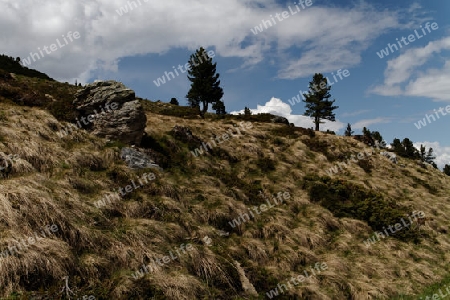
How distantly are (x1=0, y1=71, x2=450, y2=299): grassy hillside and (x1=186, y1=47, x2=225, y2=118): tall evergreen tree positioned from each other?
81.5ft

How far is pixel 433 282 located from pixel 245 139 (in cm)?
1482

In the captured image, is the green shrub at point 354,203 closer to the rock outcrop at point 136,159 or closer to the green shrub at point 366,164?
the green shrub at point 366,164

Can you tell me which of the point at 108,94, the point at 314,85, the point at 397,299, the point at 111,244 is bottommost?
the point at 397,299

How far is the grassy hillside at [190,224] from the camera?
820 cm

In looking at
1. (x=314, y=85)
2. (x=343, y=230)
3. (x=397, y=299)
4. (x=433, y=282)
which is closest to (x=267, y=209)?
(x=343, y=230)

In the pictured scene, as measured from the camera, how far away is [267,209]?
16109 millimetres

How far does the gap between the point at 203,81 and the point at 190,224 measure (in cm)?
3787

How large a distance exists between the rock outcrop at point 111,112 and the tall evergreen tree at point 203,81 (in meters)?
29.2

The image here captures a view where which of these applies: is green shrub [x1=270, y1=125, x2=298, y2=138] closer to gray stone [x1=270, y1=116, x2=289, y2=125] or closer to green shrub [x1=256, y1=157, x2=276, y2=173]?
gray stone [x1=270, y1=116, x2=289, y2=125]

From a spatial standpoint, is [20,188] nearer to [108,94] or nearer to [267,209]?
[108,94]

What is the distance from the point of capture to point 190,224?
39.7 feet

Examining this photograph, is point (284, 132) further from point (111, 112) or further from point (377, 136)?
point (377, 136)

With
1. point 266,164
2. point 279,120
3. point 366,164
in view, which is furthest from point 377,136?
point 266,164

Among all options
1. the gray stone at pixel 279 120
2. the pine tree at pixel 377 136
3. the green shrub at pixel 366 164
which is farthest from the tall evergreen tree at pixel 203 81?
the pine tree at pixel 377 136
